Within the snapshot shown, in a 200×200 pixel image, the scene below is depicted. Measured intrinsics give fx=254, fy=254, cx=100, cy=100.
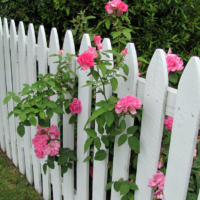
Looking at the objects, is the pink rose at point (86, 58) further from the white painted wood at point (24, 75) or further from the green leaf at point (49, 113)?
the white painted wood at point (24, 75)

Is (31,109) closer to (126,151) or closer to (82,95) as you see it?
(82,95)

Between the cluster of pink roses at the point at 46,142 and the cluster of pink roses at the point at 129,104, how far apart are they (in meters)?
0.83

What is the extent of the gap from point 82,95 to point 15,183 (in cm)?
166

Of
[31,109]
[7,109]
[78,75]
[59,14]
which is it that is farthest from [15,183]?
[59,14]

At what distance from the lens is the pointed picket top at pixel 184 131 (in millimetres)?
1102

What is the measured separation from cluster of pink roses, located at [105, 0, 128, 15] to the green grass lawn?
2.05 meters

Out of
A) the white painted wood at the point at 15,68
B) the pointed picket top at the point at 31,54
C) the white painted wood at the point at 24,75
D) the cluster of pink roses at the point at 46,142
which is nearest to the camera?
the cluster of pink roses at the point at 46,142

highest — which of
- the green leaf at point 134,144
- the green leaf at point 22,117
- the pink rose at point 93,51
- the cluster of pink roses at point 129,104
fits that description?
the pink rose at point 93,51

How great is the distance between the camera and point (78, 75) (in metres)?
1.86

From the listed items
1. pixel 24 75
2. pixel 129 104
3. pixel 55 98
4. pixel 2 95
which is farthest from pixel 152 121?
pixel 2 95

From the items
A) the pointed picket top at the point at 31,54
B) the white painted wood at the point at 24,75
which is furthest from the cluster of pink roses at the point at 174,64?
the white painted wood at the point at 24,75

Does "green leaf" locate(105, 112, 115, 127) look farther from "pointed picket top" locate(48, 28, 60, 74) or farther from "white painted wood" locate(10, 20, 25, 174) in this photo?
"white painted wood" locate(10, 20, 25, 174)

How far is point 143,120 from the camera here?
4.66 feet

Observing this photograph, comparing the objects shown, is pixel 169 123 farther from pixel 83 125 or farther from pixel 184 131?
pixel 83 125
